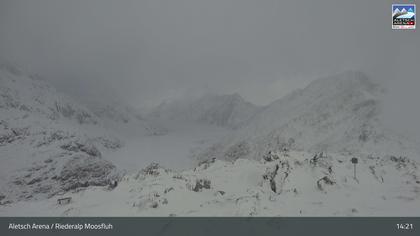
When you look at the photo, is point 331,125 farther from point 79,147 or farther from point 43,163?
point 79,147

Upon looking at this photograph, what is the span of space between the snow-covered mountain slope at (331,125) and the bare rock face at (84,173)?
161 feet

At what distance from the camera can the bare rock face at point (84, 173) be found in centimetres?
9636

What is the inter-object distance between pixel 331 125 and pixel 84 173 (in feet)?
290

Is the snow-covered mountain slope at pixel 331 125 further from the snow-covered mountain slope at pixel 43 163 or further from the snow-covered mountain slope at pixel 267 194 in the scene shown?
the snow-covered mountain slope at pixel 43 163

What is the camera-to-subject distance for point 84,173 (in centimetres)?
10288

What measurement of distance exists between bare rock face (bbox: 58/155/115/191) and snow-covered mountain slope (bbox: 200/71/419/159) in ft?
161

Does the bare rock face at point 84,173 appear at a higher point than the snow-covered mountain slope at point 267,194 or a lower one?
lower
